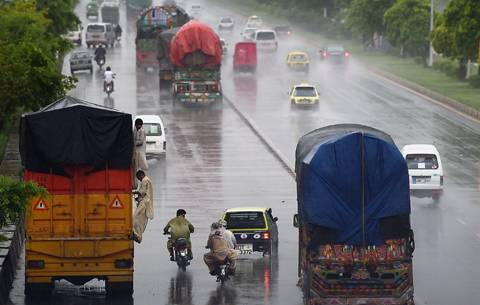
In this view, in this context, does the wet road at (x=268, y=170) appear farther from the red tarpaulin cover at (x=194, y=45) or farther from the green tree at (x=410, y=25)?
the green tree at (x=410, y=25)

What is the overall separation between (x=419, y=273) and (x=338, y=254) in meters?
5.88

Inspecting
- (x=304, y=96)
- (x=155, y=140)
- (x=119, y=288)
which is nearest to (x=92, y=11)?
(x=304, y=96)

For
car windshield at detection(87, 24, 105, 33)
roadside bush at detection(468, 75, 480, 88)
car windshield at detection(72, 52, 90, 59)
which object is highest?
car windshield at detection(87, 24, 105, 33)

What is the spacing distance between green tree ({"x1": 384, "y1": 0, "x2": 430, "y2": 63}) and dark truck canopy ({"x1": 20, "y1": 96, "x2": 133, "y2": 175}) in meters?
76.7

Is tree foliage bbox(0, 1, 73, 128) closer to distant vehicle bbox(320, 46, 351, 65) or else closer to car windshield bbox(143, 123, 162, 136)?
car windshield bbox(143, 123, 162, 136)

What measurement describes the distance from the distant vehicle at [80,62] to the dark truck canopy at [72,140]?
2446 inches

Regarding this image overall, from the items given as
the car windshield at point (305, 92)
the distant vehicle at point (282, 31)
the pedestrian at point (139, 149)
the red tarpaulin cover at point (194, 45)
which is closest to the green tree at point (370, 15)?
the distant vehicle at point (282, 31)

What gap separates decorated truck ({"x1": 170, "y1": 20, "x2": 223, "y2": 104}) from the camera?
73312 mm

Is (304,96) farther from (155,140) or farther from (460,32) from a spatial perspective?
(155,140)

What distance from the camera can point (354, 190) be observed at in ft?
86.1

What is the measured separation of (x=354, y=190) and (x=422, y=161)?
18934 millimetres

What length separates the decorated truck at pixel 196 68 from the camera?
2886 inches

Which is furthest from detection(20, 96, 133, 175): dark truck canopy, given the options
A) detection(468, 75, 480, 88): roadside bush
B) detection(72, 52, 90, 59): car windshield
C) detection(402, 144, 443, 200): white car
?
detection(72, 52, 90, 59): car windshield

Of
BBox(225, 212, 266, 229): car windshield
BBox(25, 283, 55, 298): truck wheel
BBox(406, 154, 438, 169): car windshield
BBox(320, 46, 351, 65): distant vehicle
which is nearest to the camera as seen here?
BBox(25, 283, 55, 298): truck wheel
